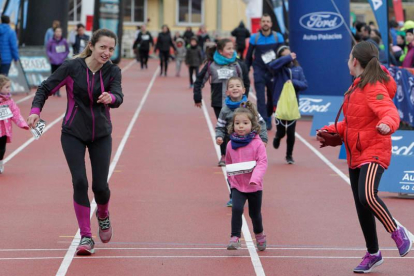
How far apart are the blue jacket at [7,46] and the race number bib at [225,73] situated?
38.1ft

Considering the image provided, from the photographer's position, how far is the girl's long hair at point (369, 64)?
279 inches

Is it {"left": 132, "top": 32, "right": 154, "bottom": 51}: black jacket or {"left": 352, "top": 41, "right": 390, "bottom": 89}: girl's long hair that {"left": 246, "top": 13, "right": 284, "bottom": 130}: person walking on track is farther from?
{"left": 132, "top": 32, "right": 154, "bottom": 51}: black jacket

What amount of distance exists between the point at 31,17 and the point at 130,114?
11.4 metres

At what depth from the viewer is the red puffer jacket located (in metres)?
7.00

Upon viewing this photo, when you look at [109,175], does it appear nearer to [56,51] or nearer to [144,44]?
[56,51]

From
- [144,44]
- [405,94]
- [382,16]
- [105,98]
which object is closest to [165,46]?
[144,44]

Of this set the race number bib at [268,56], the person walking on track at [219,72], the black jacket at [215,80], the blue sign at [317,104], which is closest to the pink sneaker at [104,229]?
the person walking on track at [219,72]

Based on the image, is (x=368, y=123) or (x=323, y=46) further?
(x=323, y=46)

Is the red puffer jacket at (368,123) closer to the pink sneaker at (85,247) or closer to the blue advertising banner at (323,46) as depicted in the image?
the pink sneaker at (85,247)

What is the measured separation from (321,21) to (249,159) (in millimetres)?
13479

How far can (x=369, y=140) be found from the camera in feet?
23.1

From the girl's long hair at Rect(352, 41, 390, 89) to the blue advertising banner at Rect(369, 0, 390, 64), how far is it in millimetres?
11647

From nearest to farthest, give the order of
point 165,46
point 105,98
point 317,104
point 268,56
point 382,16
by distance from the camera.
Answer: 1. point 105,98
2. point 268,56
3. point 382,16
4. point 317,104
5. point 165,46

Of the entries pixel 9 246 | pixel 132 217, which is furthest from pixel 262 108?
Answer: pixel 9 246
